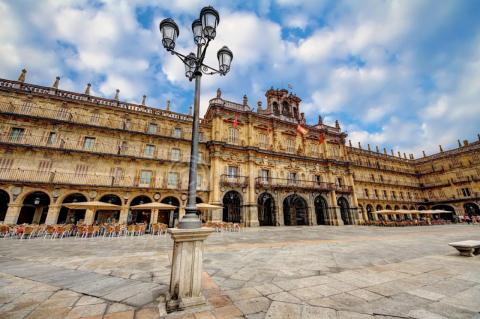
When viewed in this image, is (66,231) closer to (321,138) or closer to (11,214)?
(11,214)

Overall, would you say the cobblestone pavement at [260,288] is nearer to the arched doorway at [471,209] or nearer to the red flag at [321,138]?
the red flag at [321,138]

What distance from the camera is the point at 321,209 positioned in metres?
25.5

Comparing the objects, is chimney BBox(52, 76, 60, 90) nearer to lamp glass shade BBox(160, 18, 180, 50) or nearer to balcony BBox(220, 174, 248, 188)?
balcony BBox(220, 174, 248, 188)

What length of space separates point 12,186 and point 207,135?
1529 centimetres

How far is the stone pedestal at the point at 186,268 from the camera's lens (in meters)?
2.64

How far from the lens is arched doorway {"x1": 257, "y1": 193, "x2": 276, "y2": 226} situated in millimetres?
21663

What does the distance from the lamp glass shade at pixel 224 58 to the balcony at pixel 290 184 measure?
16300 mm

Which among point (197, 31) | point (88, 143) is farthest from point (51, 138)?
point (197, 31)

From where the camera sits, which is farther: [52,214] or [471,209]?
[471,209]

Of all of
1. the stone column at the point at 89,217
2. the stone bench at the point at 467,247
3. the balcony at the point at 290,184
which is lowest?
the stone bench at the point at 467,247

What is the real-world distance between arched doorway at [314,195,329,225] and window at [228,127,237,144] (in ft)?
39.5

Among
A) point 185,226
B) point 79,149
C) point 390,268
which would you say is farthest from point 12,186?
point 390,268

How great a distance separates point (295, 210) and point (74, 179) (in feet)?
71.7

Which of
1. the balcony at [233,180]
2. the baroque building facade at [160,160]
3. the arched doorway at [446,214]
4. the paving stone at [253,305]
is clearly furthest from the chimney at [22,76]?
the arched doorway at [446,214]
